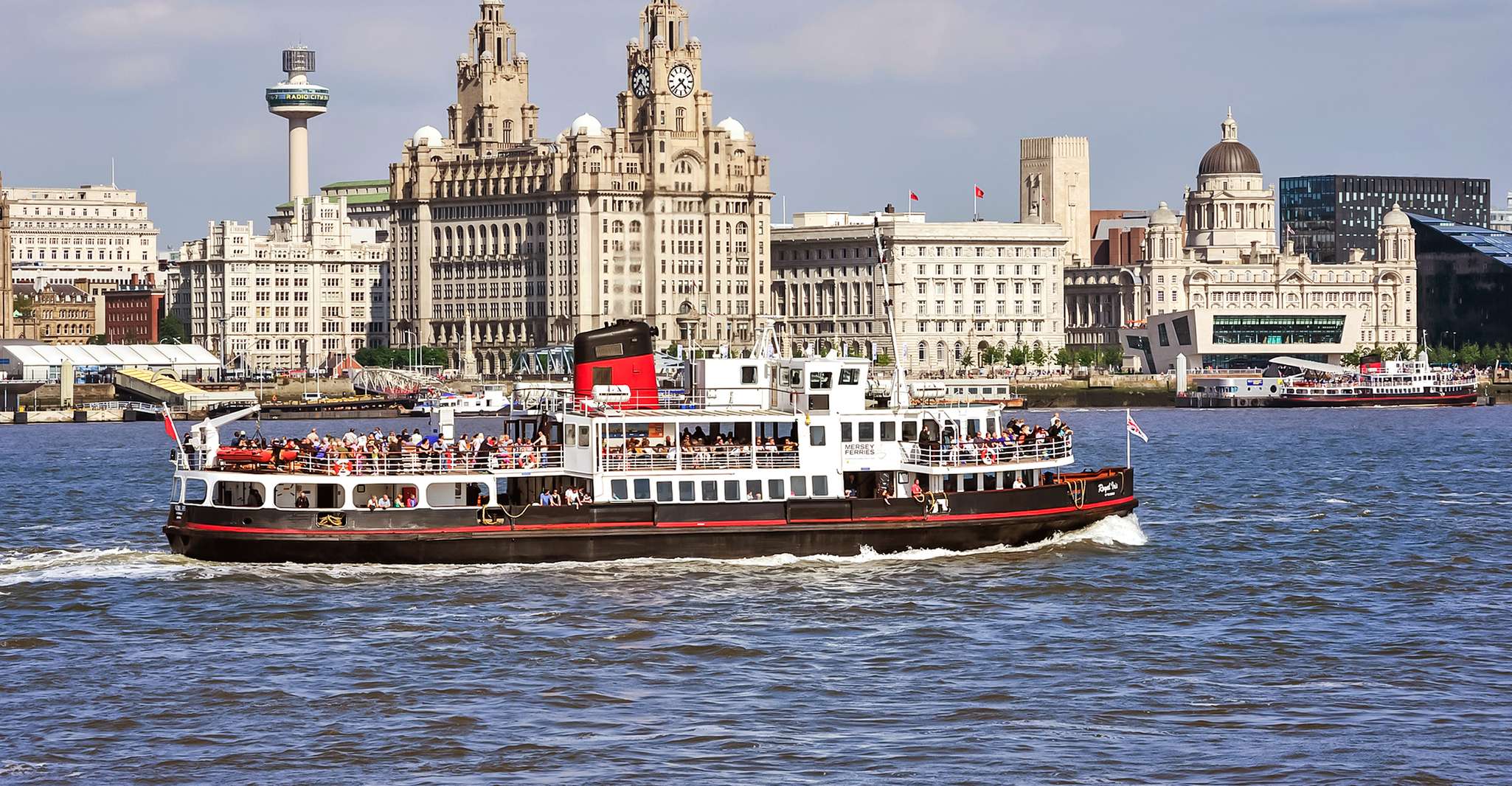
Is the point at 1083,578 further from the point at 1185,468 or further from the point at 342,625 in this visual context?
the point at 1185,468

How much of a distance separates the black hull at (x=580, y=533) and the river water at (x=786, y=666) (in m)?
0.55

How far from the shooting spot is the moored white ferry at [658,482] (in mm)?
58812

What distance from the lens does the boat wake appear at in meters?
58.2

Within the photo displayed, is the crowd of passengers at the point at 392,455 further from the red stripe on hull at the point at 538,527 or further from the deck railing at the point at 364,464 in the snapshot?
the red stripe on hull at the point at 538,527

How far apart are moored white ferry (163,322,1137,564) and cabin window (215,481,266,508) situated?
0.05 m

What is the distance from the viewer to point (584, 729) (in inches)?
1576

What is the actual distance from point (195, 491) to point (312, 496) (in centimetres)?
346

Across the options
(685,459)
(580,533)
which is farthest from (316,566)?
(685,459)

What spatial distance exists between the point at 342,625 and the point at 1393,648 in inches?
853

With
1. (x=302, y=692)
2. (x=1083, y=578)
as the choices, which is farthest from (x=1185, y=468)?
(x=302, y=692)

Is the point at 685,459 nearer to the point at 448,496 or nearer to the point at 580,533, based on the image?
the point at 580,533

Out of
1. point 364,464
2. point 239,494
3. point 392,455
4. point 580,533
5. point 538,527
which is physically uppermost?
point 392,455

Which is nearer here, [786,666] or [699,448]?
[786,666]

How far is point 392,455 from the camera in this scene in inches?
2340
